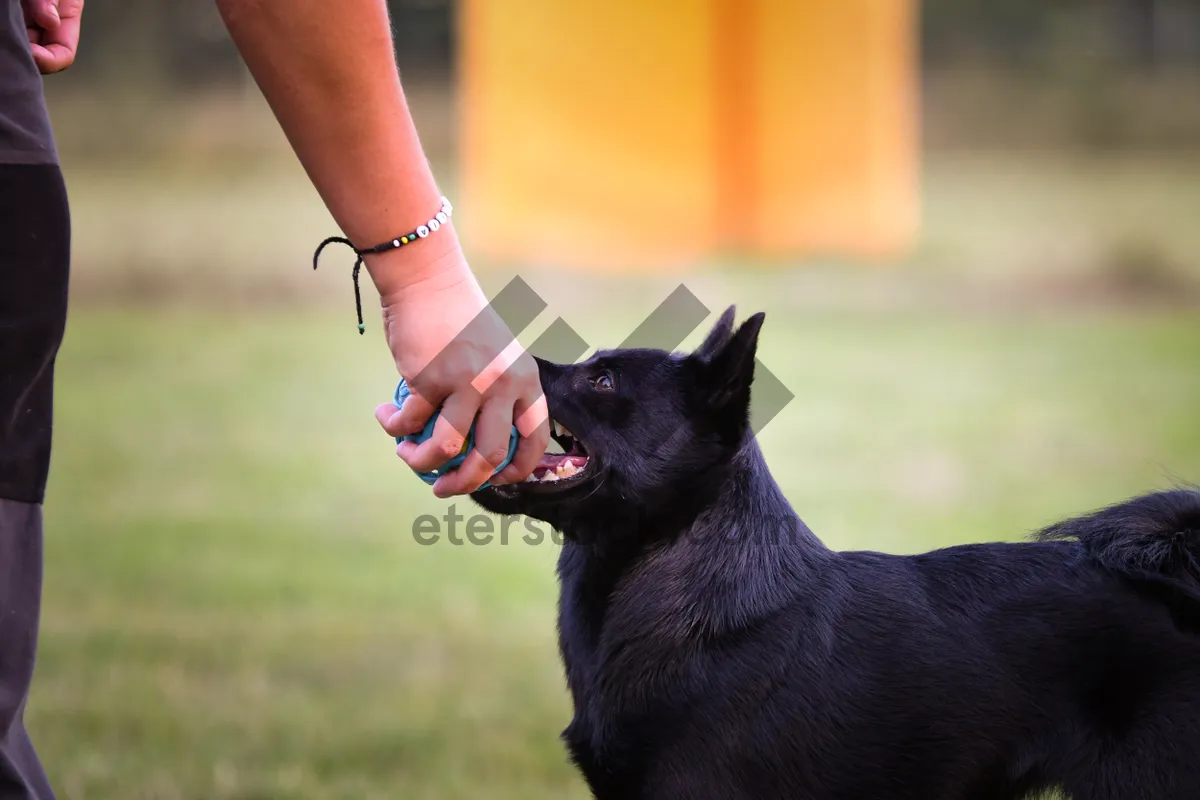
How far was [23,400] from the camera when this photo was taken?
1619mm

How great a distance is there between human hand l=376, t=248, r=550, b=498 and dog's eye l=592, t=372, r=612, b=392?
0.86 m

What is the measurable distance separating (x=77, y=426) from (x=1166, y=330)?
975cm

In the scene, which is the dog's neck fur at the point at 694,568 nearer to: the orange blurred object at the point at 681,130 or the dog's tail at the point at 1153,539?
the dog's tail at the point at 1153,539

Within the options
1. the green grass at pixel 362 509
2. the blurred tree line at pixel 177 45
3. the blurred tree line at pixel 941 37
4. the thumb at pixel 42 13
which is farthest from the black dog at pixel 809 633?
the blurred tree line at pixel 177 45

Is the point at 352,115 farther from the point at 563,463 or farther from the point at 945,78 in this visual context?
the point at 945,78

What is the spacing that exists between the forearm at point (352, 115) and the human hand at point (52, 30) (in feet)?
1.85

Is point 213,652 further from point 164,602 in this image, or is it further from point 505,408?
point 505,408

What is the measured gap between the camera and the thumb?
2.19 m

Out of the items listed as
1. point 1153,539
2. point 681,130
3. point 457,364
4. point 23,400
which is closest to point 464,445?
point 457,364

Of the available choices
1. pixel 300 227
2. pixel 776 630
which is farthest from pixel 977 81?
pixel 776 630

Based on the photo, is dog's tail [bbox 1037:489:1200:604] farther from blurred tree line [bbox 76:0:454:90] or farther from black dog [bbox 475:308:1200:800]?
blurred tree line [bbox 76:0:454:90]

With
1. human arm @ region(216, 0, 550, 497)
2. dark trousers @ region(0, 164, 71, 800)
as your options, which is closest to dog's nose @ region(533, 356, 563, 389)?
human arm @ region(216, 0, 550, 497)

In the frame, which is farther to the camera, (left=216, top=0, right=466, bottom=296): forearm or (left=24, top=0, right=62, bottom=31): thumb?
(left=24, top=0, right=62, bottom=31): thumb

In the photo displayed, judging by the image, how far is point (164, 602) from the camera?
560cm
